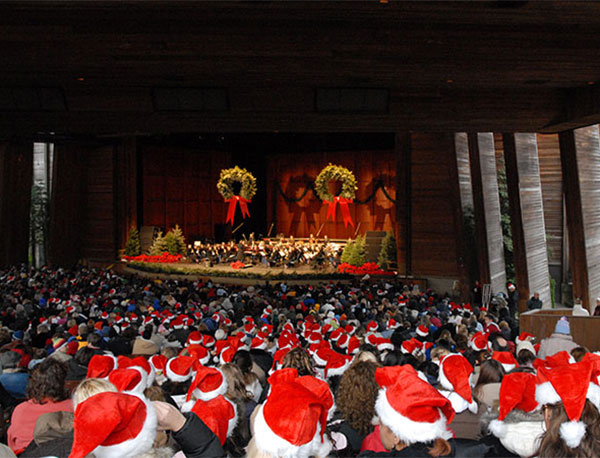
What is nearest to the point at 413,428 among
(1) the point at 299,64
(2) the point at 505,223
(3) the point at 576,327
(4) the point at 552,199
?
(1) the point at 299,64

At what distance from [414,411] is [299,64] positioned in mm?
7005

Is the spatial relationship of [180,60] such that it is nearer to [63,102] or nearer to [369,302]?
[63,102]

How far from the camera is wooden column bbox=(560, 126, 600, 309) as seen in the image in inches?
520

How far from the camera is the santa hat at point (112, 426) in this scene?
235cm

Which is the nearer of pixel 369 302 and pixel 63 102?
pixel 63 102

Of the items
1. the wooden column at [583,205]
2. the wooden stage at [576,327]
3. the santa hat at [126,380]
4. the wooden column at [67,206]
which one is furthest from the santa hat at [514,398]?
the wooden column at [67,206]

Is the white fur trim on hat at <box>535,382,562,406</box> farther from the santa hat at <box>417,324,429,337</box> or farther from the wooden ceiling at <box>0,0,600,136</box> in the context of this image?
the santa hat at <box>417,324,429,337</box>

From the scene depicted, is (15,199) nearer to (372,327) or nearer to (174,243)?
(174,243)

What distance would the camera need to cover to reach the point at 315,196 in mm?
31266

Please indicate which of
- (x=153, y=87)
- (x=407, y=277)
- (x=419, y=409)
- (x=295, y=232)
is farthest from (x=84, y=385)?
(x=295, y=232)

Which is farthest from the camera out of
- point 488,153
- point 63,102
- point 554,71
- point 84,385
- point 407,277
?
point 407,277

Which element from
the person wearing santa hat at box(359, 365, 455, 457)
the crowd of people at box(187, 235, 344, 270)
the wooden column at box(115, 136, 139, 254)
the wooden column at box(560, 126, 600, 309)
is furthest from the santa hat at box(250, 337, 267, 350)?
the wooden column at box(115, 136, 139, 254)

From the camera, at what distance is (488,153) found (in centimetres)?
1639

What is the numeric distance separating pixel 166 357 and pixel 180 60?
465cm
